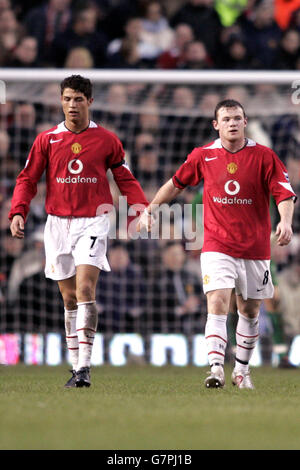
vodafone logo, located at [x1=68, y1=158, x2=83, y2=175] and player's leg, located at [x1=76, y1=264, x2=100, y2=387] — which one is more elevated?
vodafone logo, located at [x1=68, y1=158, x2=83, y2=175]

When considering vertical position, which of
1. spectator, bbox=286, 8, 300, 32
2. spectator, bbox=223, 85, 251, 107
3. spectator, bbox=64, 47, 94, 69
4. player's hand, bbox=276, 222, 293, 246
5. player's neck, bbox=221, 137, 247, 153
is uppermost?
spectator, bbox=286, 8, 300, 32

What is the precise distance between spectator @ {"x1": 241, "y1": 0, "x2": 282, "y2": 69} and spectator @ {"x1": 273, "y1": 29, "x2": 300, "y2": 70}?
9 cm

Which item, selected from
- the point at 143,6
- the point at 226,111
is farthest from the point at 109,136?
the point at 143,6

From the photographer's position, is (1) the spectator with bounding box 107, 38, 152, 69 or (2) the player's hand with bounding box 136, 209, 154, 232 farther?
(1) the spectator with bounding box 107, 38, 152, 69

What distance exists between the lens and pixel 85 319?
24.7 ft

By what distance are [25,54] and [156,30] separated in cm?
218

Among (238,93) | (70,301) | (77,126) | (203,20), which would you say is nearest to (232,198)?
(77,126)

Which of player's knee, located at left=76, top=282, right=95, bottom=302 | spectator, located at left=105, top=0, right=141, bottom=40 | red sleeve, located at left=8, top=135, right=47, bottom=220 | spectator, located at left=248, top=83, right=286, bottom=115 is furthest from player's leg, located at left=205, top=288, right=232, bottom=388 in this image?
spectator, located at left=105, top=0, right=141, bottom=40

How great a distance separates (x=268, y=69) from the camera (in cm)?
1481

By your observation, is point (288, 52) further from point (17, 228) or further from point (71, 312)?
point (17, 228)

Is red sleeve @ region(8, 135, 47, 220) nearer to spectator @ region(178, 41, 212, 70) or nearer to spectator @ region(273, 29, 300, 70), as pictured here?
spectator @ region(178, 41, 212, 70)

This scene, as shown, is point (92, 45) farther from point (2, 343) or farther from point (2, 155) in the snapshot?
point (2, 343)

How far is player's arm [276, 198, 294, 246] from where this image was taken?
7.27 metres

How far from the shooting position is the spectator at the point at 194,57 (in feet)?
46.1
